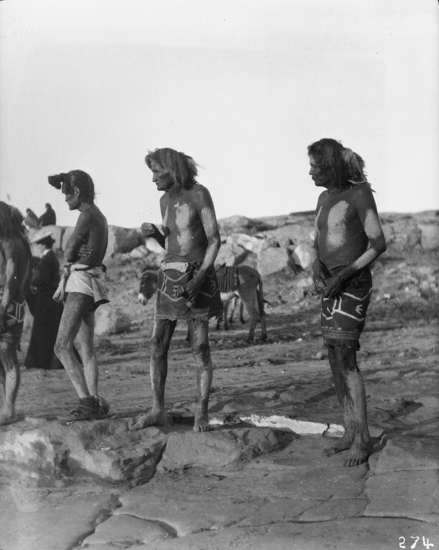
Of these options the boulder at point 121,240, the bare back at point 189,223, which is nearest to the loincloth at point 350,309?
the bare back at point 189,223

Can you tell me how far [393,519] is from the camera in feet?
14.5

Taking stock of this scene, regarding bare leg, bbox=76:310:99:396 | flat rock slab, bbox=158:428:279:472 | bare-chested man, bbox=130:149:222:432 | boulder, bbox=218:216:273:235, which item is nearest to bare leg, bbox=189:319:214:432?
bare-chested man, bbox=130:149:222:432

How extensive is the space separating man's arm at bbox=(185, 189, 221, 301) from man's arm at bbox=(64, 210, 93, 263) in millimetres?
858

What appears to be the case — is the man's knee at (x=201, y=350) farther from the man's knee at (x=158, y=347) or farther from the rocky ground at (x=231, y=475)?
the rocky ground at (x=231, y=475)

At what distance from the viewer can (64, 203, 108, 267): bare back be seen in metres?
6.12

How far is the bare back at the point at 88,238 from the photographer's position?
612cm

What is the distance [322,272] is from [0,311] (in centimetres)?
259

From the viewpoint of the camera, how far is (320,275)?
538 centimetres

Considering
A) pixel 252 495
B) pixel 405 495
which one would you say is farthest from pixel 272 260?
pixel 405 495

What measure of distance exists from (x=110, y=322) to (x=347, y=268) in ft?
31.3

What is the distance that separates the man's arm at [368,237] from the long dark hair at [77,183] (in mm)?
1987

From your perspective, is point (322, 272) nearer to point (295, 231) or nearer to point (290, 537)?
point (290, 537)

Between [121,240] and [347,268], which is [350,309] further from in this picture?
[121,240]

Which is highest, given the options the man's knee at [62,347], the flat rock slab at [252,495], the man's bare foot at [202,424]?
the man's knee at [62,347]
